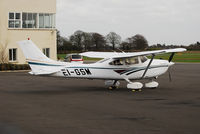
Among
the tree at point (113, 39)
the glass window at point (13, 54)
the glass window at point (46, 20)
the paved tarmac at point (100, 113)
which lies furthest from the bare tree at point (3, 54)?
the tree at point (113, 39)

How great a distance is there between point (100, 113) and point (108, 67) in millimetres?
6557

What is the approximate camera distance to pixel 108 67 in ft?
58.9

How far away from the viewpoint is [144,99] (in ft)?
48.4

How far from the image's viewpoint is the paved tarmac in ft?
30.2

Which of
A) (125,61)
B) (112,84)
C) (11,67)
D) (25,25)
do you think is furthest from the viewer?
(25,25)

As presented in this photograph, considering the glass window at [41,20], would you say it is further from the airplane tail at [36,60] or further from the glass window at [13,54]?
the airplane tail at [36,60]

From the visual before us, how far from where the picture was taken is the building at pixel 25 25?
124 feet

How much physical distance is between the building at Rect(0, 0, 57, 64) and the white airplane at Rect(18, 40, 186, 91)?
2054 centimetres

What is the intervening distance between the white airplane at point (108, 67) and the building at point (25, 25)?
2054cm

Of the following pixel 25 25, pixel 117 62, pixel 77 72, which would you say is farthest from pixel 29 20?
pixel 77 72

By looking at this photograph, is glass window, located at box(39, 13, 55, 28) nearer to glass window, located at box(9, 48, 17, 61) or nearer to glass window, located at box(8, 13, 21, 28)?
glass window, located at box(8, 13, 21, 28)

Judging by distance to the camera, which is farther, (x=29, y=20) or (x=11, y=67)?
(x=29, y=20)

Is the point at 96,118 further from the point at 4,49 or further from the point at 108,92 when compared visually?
the point at 4,49

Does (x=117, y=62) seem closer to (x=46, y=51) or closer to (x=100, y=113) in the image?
(x=100, y=113)
